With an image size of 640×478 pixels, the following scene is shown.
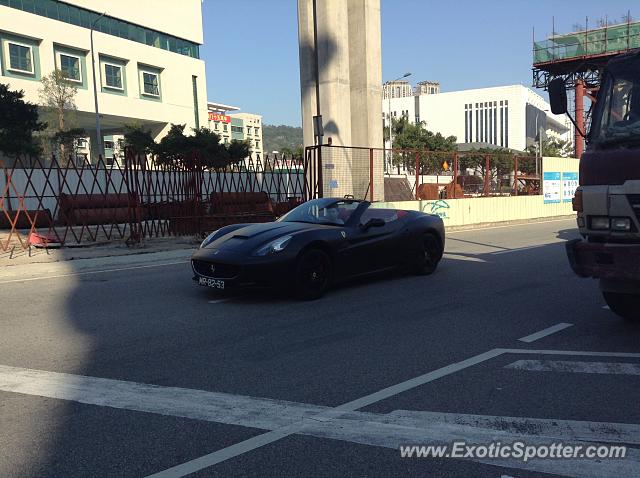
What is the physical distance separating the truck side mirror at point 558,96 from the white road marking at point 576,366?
9.70ft

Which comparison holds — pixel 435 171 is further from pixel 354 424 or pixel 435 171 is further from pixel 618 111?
pixel 354 424

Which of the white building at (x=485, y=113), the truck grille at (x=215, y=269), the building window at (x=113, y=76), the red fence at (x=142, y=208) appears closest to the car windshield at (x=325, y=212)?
the truck grille at (x=215, y=269)

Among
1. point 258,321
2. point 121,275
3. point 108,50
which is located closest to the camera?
point 258,321

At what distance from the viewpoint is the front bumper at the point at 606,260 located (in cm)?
496

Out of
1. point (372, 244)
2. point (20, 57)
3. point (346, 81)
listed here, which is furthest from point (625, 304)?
point (20, 57)

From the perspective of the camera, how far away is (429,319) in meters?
6.47

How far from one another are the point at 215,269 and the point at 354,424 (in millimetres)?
4190

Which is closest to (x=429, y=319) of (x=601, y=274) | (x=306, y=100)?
(x=601, y=274)

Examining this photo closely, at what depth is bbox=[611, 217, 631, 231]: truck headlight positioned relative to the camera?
506 centimetres

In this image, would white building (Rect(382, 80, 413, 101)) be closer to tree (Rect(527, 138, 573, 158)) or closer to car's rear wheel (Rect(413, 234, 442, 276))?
tree (Rect(527, 138, 573, 158))

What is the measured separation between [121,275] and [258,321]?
4894 millimetres

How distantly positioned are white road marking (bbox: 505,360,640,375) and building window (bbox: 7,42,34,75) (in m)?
54.1

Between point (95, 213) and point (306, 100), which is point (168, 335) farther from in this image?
point (306, 100)

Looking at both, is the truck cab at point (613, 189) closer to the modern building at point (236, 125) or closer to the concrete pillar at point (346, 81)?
A: the concrete pillar at point (346, 81)
